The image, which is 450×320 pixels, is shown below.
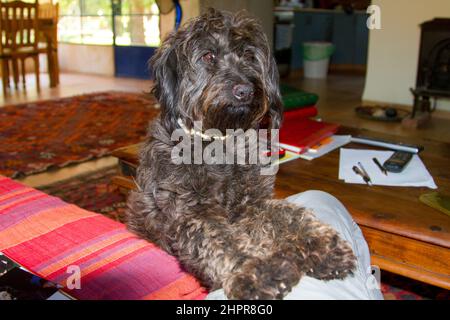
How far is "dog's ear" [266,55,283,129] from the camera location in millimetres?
1864

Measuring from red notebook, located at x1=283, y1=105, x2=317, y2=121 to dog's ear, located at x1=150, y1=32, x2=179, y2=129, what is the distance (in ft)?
4.56

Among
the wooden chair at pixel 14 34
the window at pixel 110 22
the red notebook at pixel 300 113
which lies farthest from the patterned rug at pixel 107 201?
the window at pixel 110 22

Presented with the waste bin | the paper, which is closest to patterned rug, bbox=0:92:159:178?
the paper

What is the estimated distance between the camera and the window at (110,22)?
9320 mm

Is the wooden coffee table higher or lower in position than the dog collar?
lower

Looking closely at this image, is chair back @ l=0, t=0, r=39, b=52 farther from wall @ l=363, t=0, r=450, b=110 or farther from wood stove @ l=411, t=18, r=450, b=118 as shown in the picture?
wood stove @ l=411, t=18, r=450, b=118

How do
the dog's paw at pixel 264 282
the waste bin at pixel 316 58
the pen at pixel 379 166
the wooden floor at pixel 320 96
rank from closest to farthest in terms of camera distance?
the dog's paw at pixel 264 282 → the pen at pixel 379 166 → the wooden floor at pixel 320 96 → the waste bin at pixel 316 58

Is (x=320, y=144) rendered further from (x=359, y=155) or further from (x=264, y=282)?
(x=264, y=282)

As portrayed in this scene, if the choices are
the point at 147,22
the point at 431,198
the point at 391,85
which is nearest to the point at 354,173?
the point at 431,198

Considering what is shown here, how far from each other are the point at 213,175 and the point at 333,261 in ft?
1.81

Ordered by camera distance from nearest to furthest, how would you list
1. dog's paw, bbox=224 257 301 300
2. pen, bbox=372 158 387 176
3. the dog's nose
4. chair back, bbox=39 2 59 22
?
1. dog's paw, bbox=224 257 301 300
2. the dog's nose
3. pen, bbox=372 158 387 176
4. chair back, bbox=39 2 59 22

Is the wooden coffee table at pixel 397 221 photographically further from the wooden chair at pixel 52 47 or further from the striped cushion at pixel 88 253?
the wooden chair at pixel 52 47

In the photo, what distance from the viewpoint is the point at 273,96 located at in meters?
1.89

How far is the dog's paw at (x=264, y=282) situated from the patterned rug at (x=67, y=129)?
3004 millimetres
